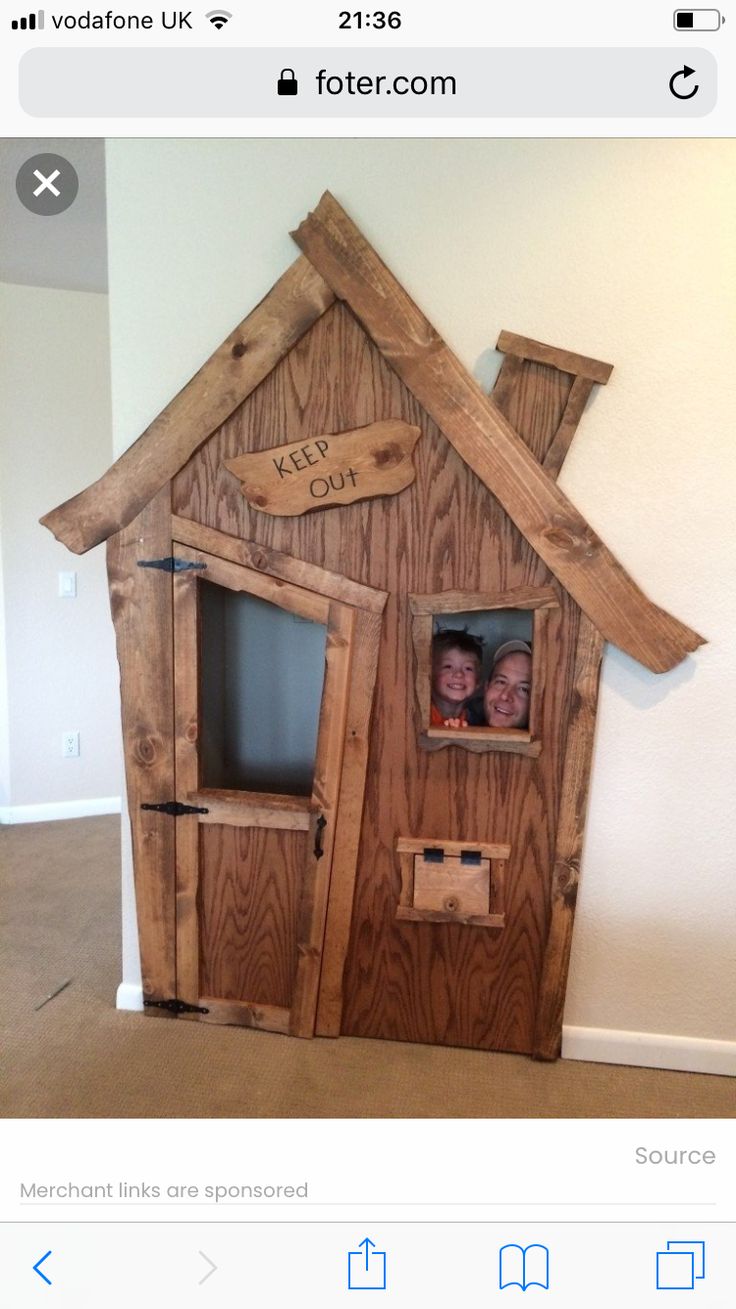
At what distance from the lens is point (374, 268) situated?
137 centimetres

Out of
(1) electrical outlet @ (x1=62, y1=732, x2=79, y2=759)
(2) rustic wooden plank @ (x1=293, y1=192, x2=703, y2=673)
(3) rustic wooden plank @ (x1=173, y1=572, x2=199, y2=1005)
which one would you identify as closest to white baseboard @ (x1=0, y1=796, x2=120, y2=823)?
(1) electrical outlet @ (x1=62, y1=732, x2=79, y2=759)

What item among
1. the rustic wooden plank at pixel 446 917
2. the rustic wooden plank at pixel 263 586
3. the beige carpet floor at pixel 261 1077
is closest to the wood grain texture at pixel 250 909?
the beige carpet floor at pixel 261 1077

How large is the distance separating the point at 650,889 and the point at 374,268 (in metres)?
1.30

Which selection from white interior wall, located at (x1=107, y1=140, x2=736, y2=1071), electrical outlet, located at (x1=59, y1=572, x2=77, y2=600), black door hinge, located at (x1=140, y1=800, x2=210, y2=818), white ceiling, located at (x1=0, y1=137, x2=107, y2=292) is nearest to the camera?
white interior wall, located at (x1=107, y1=140, x2=736, y2=1071)

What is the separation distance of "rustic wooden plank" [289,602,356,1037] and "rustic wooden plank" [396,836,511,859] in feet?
0.49

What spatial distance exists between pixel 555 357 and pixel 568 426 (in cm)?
12

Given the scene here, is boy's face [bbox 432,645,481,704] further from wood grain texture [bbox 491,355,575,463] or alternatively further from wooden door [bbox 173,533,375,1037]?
wood grain texture [bbox 491,355,575,463]

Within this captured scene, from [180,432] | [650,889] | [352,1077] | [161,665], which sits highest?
[180,432]

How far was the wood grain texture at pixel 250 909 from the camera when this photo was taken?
1572 millimetres

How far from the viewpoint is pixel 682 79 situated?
2.61ft

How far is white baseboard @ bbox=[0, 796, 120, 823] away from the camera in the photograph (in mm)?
2859

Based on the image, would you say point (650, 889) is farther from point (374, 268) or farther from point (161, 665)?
point (374, 268)
